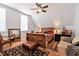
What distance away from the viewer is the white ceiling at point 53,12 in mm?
2361

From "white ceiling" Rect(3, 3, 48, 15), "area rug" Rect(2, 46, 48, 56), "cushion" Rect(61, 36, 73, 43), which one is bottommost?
"area rug" Rect(2, 46, 48, 56)

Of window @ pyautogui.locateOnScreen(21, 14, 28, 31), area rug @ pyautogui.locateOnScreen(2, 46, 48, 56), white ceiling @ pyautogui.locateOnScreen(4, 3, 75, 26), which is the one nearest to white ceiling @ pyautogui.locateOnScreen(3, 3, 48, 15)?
white ceiling @ pyautogui.locateOnScreen(4, 3, 75, 26)

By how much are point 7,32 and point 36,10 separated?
2.23 feet

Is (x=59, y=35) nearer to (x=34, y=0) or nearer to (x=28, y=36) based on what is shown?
(x=28, y=36)

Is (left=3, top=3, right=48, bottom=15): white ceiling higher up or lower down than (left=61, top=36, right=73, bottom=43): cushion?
higher up

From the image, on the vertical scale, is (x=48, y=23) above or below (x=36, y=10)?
below

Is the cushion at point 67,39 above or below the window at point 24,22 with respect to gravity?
below

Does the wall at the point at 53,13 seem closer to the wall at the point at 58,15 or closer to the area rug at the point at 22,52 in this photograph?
the wall at the point at 58,15

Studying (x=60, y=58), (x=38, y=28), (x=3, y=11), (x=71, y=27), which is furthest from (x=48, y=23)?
(x=3, y=11)

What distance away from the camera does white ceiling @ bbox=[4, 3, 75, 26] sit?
2.36m

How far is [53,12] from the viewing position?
2404 mm

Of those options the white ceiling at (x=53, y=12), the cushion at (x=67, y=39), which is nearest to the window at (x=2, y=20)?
the white ceiling at (x=53, y=12)

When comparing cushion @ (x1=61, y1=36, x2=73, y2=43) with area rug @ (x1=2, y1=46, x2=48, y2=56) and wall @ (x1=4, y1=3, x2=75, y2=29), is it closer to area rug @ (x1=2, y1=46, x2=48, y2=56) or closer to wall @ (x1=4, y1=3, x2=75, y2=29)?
wall @ (x1=4, y1=3, x2=75, y2=29)

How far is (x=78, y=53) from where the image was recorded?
2.31 m
